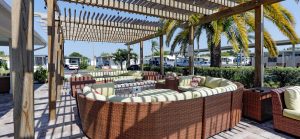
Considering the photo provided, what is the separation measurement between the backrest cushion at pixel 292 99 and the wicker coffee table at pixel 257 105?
0.51 metres

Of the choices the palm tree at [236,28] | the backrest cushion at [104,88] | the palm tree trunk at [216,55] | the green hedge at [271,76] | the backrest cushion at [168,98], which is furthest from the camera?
the palm tree trunk at [216,55]

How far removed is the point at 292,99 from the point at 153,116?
2.61 metres

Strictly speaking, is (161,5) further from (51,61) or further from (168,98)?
(168,98)

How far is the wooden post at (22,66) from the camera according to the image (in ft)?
Result: 5.89

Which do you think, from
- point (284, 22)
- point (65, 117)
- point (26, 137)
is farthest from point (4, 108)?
point (284, 22)

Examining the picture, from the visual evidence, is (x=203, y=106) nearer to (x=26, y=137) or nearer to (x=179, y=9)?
(x=26, y=137)

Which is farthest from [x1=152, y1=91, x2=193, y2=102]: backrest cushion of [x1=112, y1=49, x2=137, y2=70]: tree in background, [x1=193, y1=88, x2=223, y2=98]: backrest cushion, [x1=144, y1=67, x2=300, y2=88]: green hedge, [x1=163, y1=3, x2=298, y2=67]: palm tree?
[x1=112, y1=49, x2=137, y2=70]: tree in background

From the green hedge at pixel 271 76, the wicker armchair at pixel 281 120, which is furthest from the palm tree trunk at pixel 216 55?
the wicker armchair at pixel 281 120

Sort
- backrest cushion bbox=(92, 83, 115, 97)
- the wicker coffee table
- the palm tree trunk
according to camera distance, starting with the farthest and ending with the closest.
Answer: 1. the palm tree trunk
2. backrest cushion bbox=(92, 83, 115, 97)
3. the wicker coffee table

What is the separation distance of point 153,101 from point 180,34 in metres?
8.64

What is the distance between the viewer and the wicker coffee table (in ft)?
13.8

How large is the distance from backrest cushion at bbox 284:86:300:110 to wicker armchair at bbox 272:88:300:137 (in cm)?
9

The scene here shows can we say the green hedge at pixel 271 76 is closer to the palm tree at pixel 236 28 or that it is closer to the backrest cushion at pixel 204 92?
the palm tree at pixel 236 28

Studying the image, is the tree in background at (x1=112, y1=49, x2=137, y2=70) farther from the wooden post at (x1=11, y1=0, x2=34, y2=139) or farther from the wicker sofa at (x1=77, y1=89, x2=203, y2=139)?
the wooden post at (x1=11, y1=0, x2=34, y2=139)
